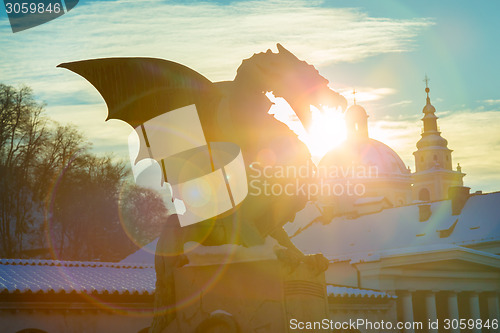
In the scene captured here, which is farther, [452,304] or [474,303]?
[474,303]

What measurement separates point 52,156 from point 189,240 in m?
34.9

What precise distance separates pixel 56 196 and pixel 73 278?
22.5 metres

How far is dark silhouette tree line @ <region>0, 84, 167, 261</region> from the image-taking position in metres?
40.8

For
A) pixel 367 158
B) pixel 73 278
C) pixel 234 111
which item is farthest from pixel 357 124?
pixel 234 111

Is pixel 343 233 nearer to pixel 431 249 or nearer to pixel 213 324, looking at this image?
pixel 431 249

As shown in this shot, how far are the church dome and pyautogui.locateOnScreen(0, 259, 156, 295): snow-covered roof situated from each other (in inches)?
3190

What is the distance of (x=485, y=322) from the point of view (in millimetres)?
38938

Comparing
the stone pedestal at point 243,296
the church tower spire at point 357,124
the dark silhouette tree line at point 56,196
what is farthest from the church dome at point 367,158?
the stone pedestal at point 243,296

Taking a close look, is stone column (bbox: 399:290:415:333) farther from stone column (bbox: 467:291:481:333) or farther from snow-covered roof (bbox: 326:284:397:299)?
snow-covered roof (bbox: 326:284:397:299)

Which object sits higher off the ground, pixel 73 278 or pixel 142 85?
pixel 142 85

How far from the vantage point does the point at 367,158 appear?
110 metres

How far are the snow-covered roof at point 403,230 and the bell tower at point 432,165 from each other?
56291 millimetres

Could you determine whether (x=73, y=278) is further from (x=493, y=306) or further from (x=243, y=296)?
(x=493, y=306)

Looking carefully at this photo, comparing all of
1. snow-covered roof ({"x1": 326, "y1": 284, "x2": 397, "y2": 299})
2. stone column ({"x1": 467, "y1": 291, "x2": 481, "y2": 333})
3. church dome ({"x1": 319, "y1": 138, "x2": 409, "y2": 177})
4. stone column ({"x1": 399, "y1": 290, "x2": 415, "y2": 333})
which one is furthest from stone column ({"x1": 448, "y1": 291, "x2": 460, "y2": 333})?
church dome ({"x1": 319, "y1": 138, "x2": 409, "y2": 177})
